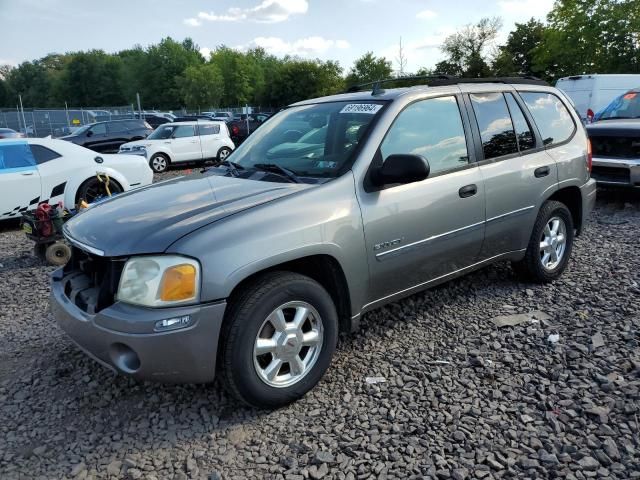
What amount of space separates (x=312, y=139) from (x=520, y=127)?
1.83m

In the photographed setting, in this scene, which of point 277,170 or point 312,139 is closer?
point 277,170

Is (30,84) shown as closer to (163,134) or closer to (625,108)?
(163,134)

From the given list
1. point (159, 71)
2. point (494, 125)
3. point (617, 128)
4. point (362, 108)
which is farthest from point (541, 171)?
point (159, 71)

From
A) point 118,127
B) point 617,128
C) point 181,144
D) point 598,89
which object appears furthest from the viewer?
point 118,127

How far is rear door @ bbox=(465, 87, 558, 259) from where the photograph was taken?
13.1 ft

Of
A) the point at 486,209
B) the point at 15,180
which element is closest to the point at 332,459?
the point at 486,209

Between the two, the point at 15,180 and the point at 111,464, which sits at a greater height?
the point at 15,180

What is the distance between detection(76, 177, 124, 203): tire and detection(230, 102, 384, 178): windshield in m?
4.69

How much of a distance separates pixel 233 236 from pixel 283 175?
869 millimetres

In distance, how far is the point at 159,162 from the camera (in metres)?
15.8

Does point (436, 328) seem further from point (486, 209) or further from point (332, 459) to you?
point (332, 459)

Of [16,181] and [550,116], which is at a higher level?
[550,116]

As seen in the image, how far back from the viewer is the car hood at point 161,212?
2705 mm

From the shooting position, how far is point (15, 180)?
761 cm
